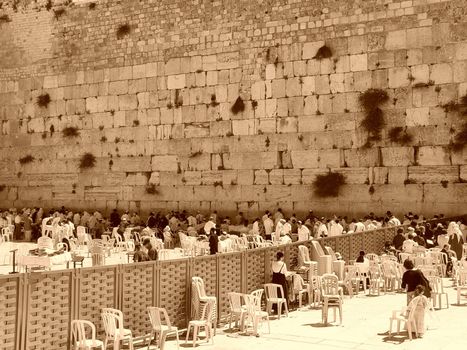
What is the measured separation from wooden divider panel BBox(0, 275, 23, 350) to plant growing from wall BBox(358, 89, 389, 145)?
13.5 meters

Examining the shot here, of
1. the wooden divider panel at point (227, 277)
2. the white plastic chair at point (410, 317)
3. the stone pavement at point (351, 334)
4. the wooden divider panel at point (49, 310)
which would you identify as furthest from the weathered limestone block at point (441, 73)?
the wooden divider panel at point (49, 310)

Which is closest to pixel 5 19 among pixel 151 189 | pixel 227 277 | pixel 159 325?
pixel 151 189

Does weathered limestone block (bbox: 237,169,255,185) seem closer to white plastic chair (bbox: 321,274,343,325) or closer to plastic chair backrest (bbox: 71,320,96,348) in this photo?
white plastic chair (bbox: 321,274,343,325)

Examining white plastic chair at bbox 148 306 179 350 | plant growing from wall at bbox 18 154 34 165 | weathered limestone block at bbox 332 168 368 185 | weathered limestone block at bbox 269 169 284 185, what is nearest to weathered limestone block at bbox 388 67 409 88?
weathered limestone block at bbox 332 168 368 185

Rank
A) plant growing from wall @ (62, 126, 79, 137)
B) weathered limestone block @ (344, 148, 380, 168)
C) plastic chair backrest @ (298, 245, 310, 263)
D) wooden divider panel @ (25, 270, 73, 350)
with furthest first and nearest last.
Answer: plant growing from wall @ (62, 126, 79, 137) → weathered limestone block @ (344, 148, 380, 168) → plastic chair backrest @ (298, 245, 310, 263) → wooden divider panel @ (25, 270, 73, 350)

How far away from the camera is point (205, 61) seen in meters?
21.2

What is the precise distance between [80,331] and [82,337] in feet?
0.23

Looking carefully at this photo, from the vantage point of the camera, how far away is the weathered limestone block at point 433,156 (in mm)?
17281

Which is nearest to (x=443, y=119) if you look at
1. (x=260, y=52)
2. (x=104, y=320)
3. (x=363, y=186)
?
(x=363, y=186)

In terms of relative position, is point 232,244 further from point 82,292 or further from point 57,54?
point 57,54

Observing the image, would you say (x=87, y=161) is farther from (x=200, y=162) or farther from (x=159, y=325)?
(x=159, y=325)

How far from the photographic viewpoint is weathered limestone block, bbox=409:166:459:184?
56.3 ft

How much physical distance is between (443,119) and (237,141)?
21.0 ft

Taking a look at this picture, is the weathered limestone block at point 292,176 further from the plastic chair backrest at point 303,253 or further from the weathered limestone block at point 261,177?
the plastic chair backrest at point 303,253
